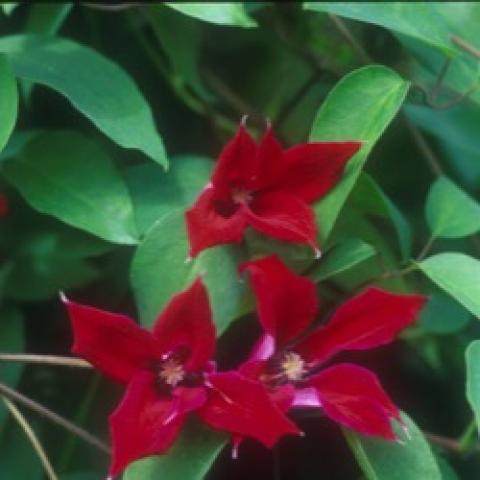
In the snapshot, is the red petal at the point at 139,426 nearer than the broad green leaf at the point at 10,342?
Yes

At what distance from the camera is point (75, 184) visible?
24.0 inches

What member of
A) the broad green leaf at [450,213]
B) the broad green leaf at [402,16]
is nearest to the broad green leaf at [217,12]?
the broad green leaf at [402,16]

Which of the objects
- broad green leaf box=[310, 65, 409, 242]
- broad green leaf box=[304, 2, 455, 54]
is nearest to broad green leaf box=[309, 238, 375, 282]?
broad green leaf box=[310, 65, 409, 242]

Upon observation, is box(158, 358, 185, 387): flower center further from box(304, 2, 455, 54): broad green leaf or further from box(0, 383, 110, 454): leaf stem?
box(304, 2, 455, 54): broad green leaf

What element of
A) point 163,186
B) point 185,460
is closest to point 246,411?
point 185,460

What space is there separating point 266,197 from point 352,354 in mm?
149

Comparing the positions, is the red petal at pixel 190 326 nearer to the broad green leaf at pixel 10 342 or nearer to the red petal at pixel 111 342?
the red petal at pixel 111 342

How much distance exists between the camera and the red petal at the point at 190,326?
503 mm

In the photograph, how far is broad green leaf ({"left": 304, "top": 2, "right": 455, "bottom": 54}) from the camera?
1.99 ft

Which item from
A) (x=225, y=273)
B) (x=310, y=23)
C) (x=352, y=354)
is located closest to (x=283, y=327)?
(x=225, y=273)

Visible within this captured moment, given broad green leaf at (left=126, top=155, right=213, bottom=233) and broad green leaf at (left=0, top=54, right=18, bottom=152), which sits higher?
broad green leaf at (left=0, top=54, right=18, bottom=152)

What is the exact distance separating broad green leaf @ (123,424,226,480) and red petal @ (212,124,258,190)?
0.12 metres

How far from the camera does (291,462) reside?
63 centimetres

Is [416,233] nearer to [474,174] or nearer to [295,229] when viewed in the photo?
[474,174]
